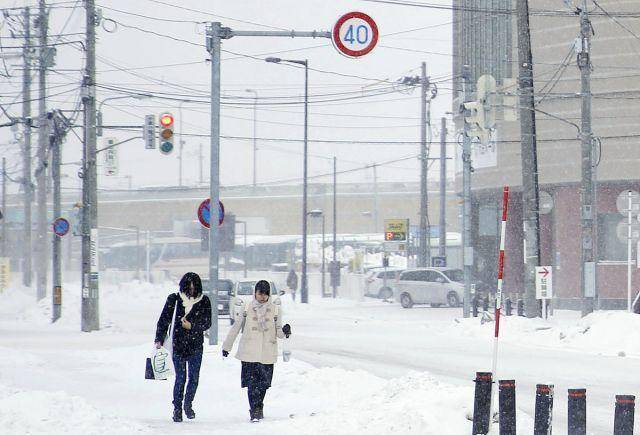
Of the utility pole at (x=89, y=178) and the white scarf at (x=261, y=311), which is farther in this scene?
the utility pole at (x=89, y=178)

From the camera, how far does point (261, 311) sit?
556 inches

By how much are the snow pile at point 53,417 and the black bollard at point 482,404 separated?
3.22 metres

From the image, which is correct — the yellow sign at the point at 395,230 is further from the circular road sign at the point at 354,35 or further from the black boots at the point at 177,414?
the black boots at the point at 177,414

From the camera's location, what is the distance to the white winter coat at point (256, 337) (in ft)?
45.8

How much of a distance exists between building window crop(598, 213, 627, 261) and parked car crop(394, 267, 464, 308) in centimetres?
595

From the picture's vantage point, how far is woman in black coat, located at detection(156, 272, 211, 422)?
13789 millimetres

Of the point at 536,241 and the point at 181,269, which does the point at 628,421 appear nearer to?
the point at 536,241

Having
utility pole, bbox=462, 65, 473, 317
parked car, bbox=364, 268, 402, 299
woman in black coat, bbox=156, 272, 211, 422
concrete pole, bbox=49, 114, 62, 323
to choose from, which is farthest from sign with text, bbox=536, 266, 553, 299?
parked car, bbox=364, 268, 402, 299

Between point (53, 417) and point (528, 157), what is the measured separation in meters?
21.9

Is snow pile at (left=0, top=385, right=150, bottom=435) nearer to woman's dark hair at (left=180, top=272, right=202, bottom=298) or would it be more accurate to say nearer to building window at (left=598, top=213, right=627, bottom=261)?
woman's dark hair at (left=180, top=272, right=202, bottom=298)

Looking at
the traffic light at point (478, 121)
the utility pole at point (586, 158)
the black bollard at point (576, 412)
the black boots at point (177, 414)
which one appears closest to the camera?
the black bollard at point (576, 412)

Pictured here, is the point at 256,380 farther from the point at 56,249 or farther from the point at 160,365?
the point at 56,249

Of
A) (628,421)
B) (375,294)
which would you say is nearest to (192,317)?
(628,421)

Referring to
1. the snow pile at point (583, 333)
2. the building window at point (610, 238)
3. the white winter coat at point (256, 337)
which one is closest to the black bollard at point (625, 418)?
the white winter coat at point (256, 337)
